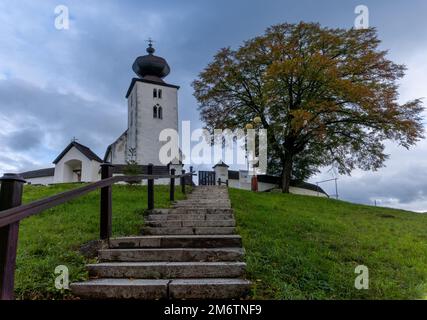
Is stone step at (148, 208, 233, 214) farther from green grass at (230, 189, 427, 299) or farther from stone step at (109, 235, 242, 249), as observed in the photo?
stone step at (109, 235, 242, 249)

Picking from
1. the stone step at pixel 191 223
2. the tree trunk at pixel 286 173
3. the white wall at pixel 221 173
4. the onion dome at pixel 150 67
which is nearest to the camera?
the stone step at pixel 191 223

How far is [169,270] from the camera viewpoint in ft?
13.1

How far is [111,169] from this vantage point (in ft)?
17.3

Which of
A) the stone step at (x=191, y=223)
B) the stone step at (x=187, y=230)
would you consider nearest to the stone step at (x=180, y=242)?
the stone step at (x=187, y=230)

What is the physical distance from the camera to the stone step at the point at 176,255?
4.50 m

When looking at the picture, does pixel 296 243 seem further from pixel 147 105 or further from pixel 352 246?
pixel 147 105

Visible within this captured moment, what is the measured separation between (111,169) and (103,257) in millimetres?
1344

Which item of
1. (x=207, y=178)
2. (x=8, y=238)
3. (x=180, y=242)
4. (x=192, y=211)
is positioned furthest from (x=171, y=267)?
(x=207, y=178)

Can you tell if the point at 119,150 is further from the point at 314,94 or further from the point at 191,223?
the point at 191,223

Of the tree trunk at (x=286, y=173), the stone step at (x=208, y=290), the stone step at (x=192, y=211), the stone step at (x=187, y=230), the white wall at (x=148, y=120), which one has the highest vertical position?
the white wall at (x=148, y=120)

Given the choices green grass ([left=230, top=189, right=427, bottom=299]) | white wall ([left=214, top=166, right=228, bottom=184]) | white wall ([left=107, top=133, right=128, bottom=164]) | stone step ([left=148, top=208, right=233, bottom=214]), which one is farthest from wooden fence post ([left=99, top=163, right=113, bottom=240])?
white wall ([left=107, top=133, right=128, bottom=164])

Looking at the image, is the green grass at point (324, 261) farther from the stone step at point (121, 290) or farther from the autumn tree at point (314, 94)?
the autumn tree at point (314, 94)

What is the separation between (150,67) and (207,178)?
45.4ft

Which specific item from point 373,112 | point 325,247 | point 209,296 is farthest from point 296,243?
point 373,112
